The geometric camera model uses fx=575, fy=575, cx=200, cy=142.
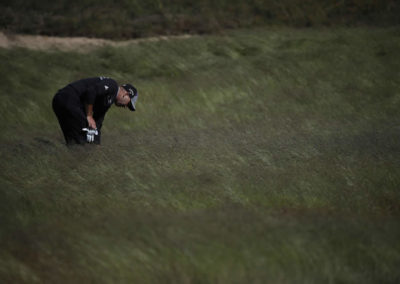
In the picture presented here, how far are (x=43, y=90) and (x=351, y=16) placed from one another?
46.3 ft

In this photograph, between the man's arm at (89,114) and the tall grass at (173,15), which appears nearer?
the man's arm at (89,114)

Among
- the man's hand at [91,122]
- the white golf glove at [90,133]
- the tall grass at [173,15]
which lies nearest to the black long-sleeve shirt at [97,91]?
the man's hand at [91,122]

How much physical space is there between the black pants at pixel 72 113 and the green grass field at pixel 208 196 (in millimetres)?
308

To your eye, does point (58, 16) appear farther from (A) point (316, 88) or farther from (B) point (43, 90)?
(A) point (316, 88)

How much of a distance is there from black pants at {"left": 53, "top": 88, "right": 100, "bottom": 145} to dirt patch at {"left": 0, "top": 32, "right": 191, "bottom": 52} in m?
11.6

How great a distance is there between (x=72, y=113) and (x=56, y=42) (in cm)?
1267

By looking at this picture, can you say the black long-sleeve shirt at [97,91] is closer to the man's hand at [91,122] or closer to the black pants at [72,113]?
the black pants at [72,113]

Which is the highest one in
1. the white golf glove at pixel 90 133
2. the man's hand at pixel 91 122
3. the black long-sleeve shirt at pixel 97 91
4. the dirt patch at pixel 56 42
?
the black long-sleeve shirt at pixel 97 91

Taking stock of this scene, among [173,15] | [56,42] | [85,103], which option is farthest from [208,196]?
[173,15]

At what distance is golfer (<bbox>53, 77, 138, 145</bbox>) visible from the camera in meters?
8.70

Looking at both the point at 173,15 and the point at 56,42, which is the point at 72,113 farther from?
the point at 173,15

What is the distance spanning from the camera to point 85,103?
8734mm

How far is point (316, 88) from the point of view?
17.7 m

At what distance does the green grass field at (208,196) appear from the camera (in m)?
5.16
